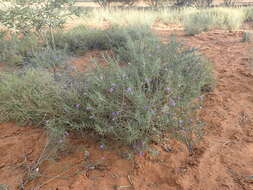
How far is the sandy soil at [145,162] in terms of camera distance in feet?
5.63

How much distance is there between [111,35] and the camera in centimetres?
543

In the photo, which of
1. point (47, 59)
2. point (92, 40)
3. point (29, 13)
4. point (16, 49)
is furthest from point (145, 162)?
point (16, 49)

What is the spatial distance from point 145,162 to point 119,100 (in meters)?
0.69

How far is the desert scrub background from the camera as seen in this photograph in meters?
1.94

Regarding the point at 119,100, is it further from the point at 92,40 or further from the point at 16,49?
the point at 16,49

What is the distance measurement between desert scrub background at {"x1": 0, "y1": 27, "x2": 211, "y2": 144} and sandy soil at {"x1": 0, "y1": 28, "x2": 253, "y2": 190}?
169 mm

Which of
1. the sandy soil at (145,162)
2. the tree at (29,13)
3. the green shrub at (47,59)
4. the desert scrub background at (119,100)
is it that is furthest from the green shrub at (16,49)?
the sandy soil at (145,162)

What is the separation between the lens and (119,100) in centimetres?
216

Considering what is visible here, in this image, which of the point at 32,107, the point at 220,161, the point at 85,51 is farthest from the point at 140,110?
the point at 85,51

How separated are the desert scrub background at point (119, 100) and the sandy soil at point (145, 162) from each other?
0.17 m

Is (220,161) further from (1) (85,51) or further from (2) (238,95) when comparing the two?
(1) (85,51)

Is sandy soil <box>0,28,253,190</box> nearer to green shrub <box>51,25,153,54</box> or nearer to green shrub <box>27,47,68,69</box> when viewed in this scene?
green shrub <box>27,47,68,69</box>

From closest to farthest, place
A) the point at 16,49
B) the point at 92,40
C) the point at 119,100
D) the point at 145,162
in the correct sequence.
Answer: the point at 145,162 < the point at 119,100 < the point at 16,49 < the point at 92,40

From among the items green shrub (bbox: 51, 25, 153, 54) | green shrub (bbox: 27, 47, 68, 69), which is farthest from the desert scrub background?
green shrub (bbox: 51, 25, 153, 54)
